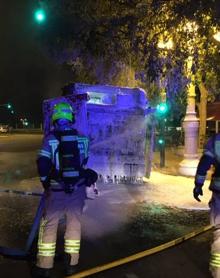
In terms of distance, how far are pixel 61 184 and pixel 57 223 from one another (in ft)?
1.46

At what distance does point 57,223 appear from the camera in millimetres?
5414

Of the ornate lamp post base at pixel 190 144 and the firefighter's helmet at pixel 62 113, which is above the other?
the firefighter's helmet at pixel 62 113

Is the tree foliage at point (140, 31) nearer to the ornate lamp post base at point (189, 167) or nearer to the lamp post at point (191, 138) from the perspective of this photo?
the lamp post at point (191, 138)

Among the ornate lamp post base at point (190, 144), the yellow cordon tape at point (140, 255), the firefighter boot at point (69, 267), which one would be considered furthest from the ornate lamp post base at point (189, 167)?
the firefighter boot at point (69, 267)

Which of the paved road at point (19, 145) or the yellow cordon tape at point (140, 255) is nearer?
the yellow cordon tape at point (140, 255)

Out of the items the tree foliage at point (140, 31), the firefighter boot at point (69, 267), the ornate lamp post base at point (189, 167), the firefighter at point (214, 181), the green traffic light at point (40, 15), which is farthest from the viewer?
the ornate lamp post base at point (189, 167)

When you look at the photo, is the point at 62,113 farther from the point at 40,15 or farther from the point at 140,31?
the point at 40,15

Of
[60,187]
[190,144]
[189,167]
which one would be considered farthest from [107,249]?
[190,144]

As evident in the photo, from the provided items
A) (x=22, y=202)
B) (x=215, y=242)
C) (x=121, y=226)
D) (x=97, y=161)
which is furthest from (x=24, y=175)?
(x=215, y=242)

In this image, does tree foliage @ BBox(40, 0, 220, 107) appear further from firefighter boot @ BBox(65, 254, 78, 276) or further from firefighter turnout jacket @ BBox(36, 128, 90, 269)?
firefighter boot @ BBox(65, 254, 78, 276)

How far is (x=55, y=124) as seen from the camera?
212 inches

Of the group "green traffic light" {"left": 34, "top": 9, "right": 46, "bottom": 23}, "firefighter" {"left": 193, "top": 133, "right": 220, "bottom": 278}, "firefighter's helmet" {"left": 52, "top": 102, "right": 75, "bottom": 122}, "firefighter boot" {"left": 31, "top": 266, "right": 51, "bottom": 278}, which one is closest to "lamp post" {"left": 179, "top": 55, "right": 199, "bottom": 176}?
"green traffic light" {"left": 34, "top": 9, "right": 46, "bottom": 23}

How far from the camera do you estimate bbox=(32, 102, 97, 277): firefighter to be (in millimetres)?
5277

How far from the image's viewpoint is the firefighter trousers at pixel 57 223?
5305mm
